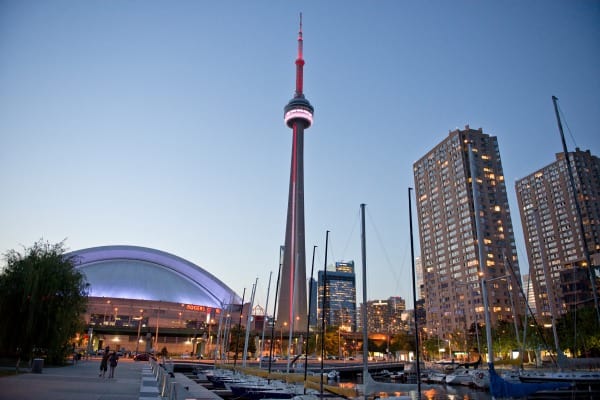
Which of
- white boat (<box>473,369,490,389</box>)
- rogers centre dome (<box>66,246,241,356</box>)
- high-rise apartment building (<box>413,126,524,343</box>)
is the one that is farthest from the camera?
high-rise apartment building (<box>413,126,524,343</box>)

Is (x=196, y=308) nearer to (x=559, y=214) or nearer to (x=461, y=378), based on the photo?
(x=461, y=378)

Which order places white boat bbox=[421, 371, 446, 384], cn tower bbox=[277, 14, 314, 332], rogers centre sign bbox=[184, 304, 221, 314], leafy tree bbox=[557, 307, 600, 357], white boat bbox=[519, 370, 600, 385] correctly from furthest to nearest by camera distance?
1. cn tower bbox=[277, 14, 314, 332]
2. rogers centre sign bbox=[184, 304, 221, 314]
3. leafy tree bbox=[557, 307, 600, 357]
4. white boat bbox=[421, 371, 446, 384]
5. white boat bbox=[519, 370, 600, 385]

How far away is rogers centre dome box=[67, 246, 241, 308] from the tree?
71794 millimetres

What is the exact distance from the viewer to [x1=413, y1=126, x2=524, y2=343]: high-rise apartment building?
121m

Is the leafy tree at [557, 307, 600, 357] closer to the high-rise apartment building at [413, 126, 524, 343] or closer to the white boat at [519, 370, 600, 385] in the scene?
the white boat at [519, 370, 600, 385]

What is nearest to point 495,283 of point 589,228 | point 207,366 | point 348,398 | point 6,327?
point 589,228

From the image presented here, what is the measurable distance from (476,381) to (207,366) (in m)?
30.8

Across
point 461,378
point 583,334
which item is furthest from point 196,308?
point 583,334

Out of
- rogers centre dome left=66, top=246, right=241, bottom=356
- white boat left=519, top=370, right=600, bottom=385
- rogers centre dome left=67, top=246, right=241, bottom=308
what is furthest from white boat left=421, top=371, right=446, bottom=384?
rogers centre dome left=67, top=246, right=241, bottom=308

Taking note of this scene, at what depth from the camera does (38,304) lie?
31562 mm

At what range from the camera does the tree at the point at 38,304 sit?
30.6m

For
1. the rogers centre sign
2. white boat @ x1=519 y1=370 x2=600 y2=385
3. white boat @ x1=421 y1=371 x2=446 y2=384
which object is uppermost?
the rogers centre sign

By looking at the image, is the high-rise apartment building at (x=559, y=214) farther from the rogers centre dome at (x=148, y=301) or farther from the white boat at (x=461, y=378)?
the white boat at (x=461, y=378)

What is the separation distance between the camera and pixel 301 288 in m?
118
